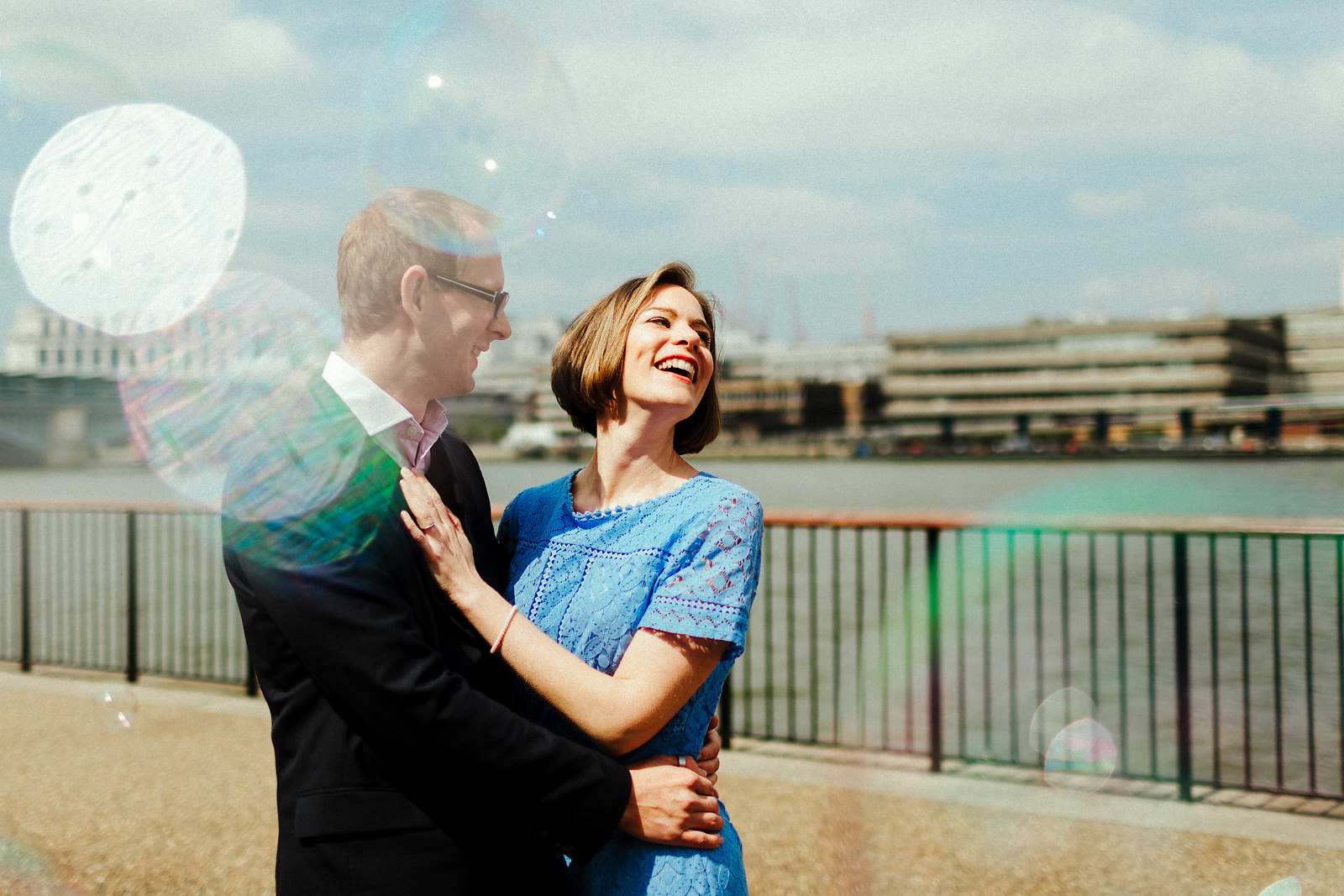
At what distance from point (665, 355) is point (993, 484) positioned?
260 ft

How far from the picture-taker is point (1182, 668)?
5.27m

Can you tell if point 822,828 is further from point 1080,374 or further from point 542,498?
point 1080,374

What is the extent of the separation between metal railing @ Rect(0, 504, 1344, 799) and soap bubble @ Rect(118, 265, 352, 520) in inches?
32.3

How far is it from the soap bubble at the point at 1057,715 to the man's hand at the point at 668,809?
6459 millimetres

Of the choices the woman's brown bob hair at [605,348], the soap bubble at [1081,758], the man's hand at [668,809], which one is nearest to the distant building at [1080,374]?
the soap bubble at [1081,758]

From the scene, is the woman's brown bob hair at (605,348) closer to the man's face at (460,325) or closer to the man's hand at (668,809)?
the man's face at (460,325)

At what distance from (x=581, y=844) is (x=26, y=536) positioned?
8.05 metres

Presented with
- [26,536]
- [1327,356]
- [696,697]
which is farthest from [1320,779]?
[1327,356]

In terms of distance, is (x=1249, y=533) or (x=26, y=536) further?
(x=26, y=536)

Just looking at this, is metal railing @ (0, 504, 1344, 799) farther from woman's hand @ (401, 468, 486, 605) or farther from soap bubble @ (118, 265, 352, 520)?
woman's hand @ (401, 468, 486, 605)

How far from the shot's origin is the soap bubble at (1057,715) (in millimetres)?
8508

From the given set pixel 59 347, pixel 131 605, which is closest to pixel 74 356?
pixel 59 347

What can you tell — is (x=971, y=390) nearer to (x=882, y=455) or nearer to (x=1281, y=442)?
(x=882, y=455)

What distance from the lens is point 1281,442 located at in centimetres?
10950
